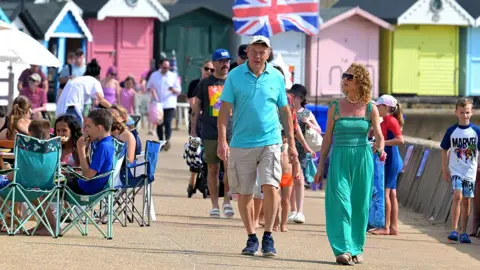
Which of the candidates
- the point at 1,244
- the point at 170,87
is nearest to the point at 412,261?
the point at 1,244

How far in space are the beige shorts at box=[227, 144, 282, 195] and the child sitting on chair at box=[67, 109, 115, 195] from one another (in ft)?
4.28

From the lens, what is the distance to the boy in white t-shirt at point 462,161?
13.5 m

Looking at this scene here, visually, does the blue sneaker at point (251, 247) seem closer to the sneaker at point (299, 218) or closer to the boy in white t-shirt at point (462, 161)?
the boy in white t-shirt at point (462, 161)

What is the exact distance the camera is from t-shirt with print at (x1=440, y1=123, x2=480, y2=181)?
1355 centimetres

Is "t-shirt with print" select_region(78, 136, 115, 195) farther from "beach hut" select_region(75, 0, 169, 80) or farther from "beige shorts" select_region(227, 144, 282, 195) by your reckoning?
"beach hut" select_region(75, 0, 169, 80)

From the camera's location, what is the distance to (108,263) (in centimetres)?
1033

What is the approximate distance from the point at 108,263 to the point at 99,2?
108 feet

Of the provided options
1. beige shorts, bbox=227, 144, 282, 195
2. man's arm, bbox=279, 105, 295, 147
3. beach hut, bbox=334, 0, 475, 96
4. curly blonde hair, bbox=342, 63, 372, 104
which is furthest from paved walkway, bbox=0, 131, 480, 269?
beach hut, bbox=334, 0, 475, 96

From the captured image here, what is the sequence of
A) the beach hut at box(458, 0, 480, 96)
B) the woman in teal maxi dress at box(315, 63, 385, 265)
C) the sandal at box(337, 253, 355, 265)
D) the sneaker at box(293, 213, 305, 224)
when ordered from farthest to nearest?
1. the beach hut at box(458, 0, 480, 96)
2. the sneaker at box(293, 213, 305, 224)
3. the woman in teal maxi dress at box(315, 63, 385, 265)
4. the sandal at box(337, 253, 355, 265)

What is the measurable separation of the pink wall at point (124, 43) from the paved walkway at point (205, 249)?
90.1 feet

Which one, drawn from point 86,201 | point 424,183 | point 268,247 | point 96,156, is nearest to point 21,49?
point 96,156

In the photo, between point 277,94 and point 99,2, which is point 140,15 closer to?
point 99,2

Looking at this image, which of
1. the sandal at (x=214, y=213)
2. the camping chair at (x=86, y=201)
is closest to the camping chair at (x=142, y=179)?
the camping chair at (x=86, y=201)

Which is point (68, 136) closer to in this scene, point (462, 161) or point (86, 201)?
point (86, 201)
